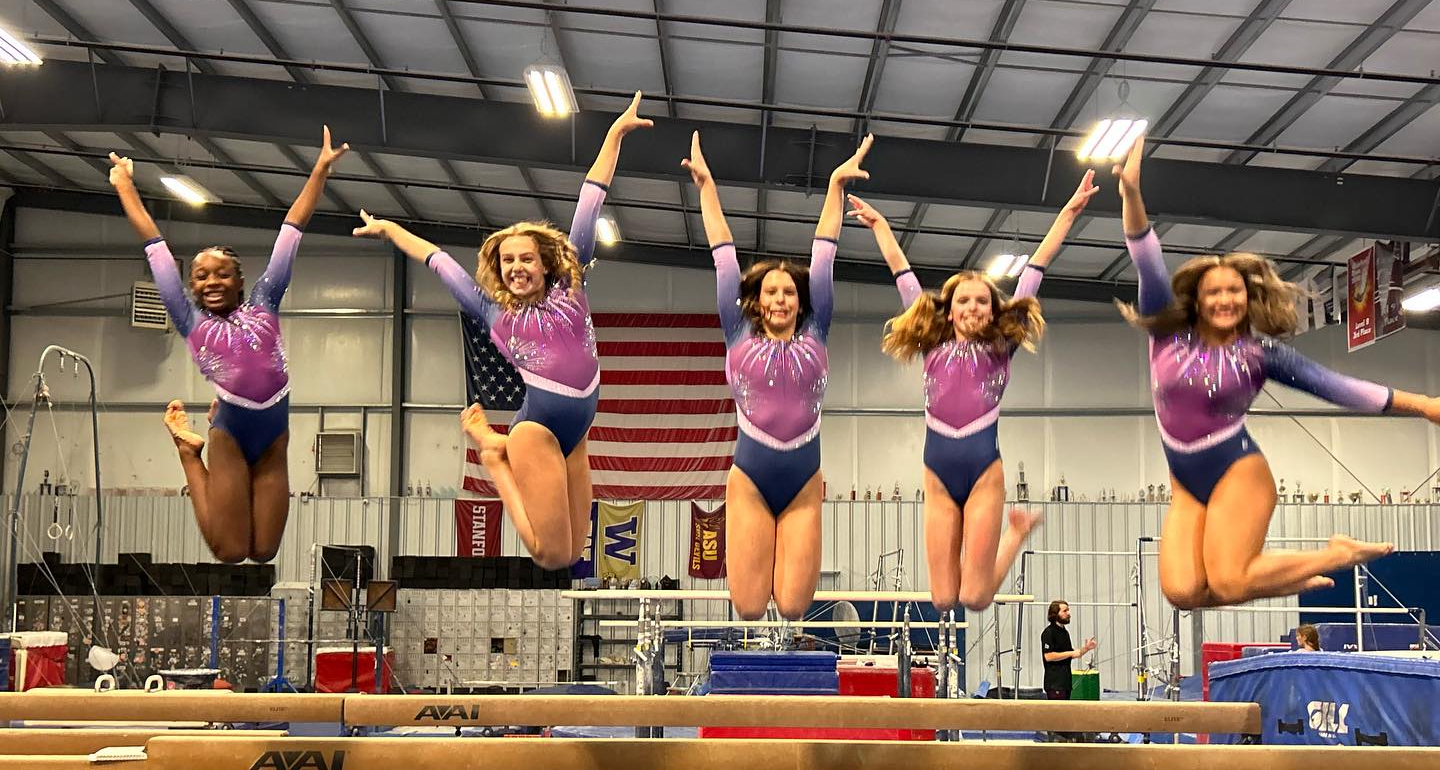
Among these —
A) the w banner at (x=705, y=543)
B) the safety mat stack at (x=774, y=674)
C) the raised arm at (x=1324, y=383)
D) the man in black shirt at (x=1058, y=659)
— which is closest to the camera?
the raised arm at (x=1324, y=383)

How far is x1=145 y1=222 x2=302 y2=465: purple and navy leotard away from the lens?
6.04 m

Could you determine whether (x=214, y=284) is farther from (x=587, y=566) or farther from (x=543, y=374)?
(x=587, y=566)

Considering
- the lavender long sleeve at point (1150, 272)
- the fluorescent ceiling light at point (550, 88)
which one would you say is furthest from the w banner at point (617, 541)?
the lavender long sleeve at point (1150, 272)

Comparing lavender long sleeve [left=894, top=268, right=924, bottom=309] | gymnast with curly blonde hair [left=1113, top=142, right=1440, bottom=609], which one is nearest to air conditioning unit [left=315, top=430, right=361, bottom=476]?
lavender long sleeve [left=894, top=268, right=924, bottom=309]

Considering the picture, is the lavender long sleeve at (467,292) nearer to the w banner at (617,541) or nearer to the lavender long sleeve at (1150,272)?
the lavender long sleeve at (1150,272)

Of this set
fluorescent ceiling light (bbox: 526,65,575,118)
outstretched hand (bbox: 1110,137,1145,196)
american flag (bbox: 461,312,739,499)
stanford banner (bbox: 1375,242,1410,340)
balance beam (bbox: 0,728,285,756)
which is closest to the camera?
outstretched hand (bbox: 1110,137,1145,196)

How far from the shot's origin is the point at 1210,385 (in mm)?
5625

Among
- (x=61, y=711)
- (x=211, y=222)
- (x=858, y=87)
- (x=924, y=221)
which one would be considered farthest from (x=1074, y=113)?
(x=211, y=222)

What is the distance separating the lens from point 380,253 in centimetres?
2531

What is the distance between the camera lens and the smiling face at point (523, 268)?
5883 millimetres

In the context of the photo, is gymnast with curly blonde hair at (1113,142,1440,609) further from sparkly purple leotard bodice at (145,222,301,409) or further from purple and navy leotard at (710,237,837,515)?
sparkly purple leotard bodice at (145,222,301,409)

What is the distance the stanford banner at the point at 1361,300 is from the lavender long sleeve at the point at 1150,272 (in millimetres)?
13378

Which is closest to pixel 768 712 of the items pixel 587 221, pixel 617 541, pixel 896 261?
pixel 896 261

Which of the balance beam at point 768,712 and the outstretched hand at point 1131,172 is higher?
the outstretched hand at point 1131,172
